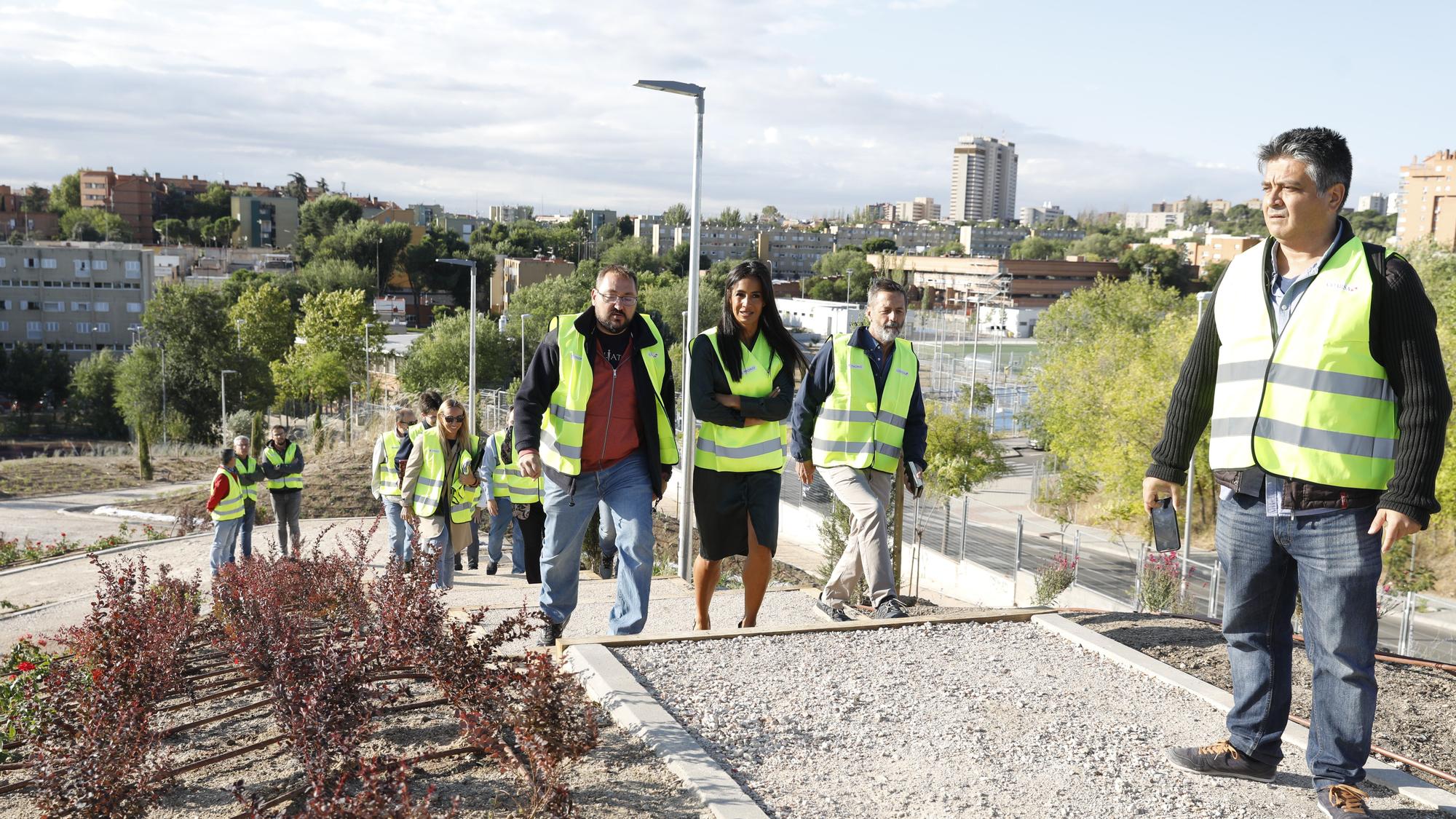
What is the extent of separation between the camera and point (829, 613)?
268 inches

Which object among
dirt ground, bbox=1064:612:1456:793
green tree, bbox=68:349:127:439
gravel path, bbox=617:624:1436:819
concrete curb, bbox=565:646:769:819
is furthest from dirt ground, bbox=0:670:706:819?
green tree, bbox=68:349:127:439

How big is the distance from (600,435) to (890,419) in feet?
6.10

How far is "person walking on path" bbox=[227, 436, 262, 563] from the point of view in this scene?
12.9 meters

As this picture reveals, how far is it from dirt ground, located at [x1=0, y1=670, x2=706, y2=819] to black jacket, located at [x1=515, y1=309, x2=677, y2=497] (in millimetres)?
1332

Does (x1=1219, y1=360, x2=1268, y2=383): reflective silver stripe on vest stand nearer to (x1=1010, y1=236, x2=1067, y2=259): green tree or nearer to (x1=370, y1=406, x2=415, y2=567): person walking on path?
(x1=370, y1=406, x2=415, y2=567): person walking on path

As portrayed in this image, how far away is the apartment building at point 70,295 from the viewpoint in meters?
86.1

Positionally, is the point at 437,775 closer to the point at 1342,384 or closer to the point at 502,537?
the point at 1342,384

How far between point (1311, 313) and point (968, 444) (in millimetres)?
32338

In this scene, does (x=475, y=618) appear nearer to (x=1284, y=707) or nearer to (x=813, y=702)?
(x=813, y=702)

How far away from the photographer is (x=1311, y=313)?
3598 millimetres

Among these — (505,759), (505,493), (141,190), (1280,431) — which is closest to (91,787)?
(505,759)

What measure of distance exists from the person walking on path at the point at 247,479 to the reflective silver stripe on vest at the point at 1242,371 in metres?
11.4

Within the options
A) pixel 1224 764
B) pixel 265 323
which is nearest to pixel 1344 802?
pixel 1224 764

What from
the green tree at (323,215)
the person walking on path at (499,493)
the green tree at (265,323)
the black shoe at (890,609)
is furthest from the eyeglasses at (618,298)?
the green tree at (323,215)
